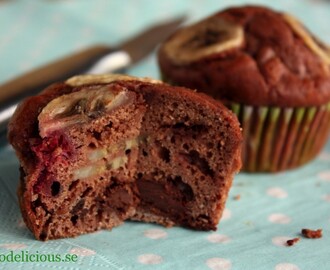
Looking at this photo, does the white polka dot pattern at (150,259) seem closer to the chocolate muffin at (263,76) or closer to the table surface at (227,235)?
the table surface at (227,235)

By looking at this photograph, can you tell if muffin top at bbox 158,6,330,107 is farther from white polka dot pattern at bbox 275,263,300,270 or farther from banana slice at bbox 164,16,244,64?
white polka dot pattern at bbox 275,263,300,270

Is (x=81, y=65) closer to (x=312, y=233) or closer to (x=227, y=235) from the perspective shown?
(x=227, y=235)

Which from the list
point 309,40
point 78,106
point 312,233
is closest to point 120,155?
point 78,106

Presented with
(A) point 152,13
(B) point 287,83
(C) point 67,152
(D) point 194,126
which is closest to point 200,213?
(D) point 194,126

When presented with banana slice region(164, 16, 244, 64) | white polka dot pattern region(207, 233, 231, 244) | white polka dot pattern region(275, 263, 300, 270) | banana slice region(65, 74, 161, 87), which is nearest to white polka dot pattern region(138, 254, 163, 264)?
white polka dot pattern region(207, 233, 231, 244)

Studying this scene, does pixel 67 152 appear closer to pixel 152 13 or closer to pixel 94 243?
pixel 94 243

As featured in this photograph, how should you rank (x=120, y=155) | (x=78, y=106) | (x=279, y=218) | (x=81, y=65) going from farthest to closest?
(x=81, y=65)
(x=279, y=218)
(x=120, y=155)
(x=78, y=106)
